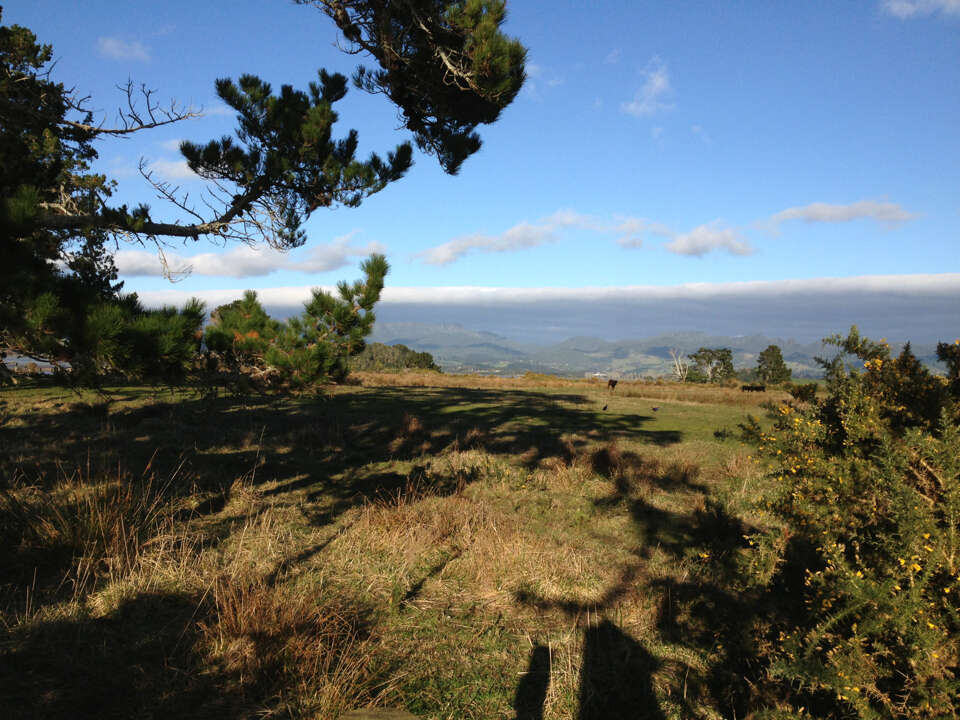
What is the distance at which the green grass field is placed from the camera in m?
3.32

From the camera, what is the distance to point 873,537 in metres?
3.40

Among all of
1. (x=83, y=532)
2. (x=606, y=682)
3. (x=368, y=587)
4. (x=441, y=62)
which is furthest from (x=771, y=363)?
(x=83, y=532)

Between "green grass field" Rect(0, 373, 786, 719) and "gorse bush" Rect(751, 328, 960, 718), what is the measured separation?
82 centimetres

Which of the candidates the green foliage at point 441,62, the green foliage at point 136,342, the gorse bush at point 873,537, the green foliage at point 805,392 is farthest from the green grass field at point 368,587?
the green foliage at point 441,62

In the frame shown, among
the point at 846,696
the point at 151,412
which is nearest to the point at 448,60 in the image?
the point at 846,696

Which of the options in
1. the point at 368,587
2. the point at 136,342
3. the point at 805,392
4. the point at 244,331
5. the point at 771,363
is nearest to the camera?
the point at 805,392

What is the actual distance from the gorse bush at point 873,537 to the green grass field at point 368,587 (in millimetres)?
817

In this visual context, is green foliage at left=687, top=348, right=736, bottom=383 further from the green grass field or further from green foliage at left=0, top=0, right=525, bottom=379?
green foliage at left=0, top=0, right=525, bottom=379

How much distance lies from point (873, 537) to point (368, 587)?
4001 mm

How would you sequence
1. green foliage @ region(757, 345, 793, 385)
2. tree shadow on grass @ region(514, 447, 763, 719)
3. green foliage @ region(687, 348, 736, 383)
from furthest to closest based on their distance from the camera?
green foliage @ region(687, 348, 736, 383), green foliage @ region(757, 345, 793, 385), tree shadow on grass @ region(514, 447, 763, 719)

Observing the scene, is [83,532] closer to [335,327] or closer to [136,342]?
[136,342]

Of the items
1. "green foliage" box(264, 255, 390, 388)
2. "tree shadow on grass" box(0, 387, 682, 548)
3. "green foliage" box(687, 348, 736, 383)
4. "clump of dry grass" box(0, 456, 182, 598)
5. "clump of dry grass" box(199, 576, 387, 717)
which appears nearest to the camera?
"clump of dry grass" box(199, 576, 387, 717)

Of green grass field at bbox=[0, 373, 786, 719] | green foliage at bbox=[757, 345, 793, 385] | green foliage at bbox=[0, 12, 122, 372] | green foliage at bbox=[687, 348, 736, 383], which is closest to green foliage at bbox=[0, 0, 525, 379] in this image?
green foliage at bbox=[0, 12, 122, 372]

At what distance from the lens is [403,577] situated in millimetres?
4973
